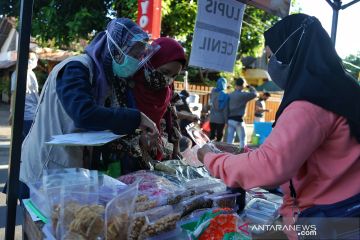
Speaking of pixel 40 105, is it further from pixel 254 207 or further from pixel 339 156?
pixel 339 156

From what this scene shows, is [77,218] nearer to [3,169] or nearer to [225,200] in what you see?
[225,200]

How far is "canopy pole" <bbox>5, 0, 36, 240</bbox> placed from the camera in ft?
5.34

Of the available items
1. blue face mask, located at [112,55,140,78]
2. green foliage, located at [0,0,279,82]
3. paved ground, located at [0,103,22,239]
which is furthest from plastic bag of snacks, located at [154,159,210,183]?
green foliage, located at [0,0,279,82]

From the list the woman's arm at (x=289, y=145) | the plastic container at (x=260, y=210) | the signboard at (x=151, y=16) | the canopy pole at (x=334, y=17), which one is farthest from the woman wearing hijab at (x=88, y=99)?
the signboard at (x=151, y=16)

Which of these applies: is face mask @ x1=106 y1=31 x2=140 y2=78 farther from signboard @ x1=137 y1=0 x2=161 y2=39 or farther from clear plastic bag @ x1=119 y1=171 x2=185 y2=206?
signboard @ x1=137 y1=0 x2=161 y2=39

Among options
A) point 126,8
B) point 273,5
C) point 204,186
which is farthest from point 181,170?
point 126,8

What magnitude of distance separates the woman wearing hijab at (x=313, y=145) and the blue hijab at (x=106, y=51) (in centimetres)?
73

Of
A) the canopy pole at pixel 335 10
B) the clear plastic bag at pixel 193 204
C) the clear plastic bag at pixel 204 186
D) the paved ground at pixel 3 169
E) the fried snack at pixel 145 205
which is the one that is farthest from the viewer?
the paved ground at pixel 3 169

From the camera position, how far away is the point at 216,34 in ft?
9.63

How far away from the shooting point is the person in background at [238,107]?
27.0 feet

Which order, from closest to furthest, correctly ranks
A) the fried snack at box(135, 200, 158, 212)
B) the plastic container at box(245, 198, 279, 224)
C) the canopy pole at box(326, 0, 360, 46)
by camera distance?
the fried snack at box(135, 200, 158, 212), the plastic container at box(245, 198, 279, 224), the canopy pole at box(326, 0, 360, 46)

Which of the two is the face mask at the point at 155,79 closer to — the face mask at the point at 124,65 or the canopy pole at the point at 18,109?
the face mask at the point at 124,65

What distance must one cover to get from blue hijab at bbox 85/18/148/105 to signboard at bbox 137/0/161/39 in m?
4.86

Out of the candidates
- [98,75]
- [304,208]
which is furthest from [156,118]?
[304,208]
